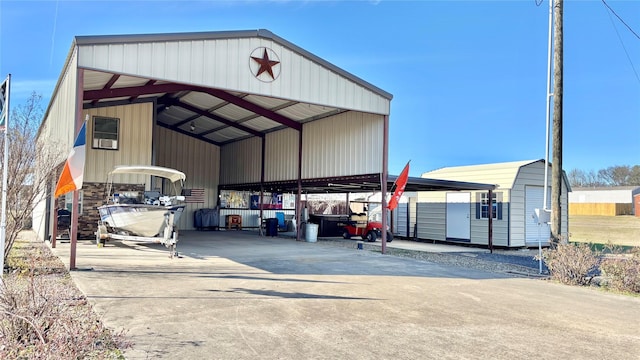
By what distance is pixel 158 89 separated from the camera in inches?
565

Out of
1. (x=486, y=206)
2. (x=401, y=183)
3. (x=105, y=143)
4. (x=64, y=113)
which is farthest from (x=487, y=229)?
(x=64, y=113)

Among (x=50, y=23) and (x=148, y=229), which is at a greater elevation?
(x=50, y=23)

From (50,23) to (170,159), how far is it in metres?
12.8

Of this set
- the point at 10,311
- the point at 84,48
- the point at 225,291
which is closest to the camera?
the point at 10,311

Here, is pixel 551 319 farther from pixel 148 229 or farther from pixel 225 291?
pixel 148 229

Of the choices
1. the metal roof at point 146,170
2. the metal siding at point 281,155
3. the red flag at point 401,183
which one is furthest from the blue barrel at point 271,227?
the red flag at point 401,183

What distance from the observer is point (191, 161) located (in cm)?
2586

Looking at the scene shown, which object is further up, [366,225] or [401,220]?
[401,220]

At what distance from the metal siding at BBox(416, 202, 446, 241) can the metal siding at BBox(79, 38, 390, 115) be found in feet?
24.0

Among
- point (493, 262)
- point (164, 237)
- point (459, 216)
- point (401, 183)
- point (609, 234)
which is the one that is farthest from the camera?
point (609, 234)

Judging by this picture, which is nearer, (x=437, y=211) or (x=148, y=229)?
(x=148, y=229)

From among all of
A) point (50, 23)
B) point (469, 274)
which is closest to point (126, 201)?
point (50, 23)

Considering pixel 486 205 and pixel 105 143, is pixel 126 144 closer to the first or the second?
A: pixel 105 143

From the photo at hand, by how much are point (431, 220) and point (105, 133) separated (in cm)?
1358
